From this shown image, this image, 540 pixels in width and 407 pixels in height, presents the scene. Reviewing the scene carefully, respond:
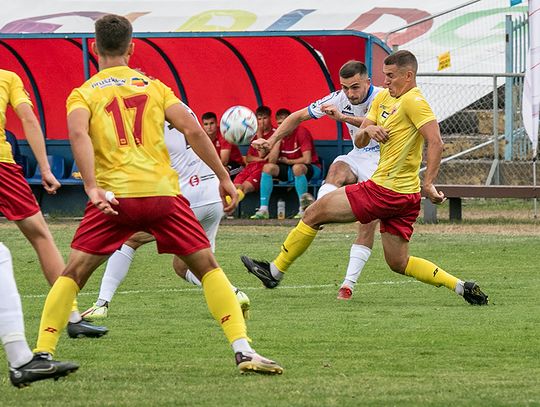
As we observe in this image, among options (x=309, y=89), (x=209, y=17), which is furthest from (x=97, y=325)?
(x=209, y=17)

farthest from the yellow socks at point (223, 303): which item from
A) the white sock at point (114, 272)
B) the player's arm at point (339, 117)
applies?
the player's arm at point (339, 117)

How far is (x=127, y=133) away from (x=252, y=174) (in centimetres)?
1321

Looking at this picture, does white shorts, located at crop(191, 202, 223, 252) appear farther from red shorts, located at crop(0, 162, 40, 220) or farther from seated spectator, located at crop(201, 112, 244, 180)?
seated spectator, located at crop(201, 112, 244, 180)

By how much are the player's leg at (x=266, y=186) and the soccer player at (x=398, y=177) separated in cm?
915

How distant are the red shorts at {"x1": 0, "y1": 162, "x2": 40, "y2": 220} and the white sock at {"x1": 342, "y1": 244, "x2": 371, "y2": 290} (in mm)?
3123

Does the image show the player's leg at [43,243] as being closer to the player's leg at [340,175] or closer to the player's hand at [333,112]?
the player's hand at [333,112]

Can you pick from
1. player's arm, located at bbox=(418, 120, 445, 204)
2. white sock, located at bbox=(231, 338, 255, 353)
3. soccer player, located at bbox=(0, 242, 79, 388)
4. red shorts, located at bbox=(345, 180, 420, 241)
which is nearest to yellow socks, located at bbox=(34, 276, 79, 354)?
soccer player, located at bbox=(0, 242, 79, 388)

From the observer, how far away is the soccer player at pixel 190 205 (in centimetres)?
975

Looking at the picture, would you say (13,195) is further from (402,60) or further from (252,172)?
(252,172)

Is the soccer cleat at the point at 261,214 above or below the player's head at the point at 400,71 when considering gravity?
below

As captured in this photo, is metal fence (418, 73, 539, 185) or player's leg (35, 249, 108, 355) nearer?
player's leg (35, 249, 108, 355)

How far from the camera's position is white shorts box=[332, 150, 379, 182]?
12.3 m

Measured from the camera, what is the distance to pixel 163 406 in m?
6.09

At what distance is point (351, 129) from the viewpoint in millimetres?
12297
